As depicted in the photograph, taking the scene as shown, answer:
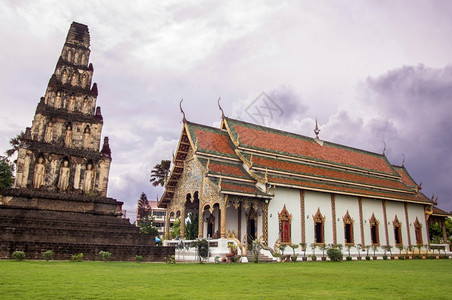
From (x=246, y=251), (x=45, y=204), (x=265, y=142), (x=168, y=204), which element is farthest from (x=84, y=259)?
(x=265, y=142)

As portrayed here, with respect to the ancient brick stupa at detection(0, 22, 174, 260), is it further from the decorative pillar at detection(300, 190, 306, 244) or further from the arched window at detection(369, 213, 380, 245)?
the arched window at detection(369, 213, 380, 245)

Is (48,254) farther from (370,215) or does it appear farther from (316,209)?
(370,215)

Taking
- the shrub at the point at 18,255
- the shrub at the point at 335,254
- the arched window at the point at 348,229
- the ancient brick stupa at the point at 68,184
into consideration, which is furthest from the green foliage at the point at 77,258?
the arched window at the point at 348,229

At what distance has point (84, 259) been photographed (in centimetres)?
1609

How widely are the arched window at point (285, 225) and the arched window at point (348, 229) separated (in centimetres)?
490

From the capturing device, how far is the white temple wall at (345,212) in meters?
24.6

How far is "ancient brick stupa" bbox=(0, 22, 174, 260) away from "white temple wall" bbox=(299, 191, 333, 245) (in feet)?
30.2

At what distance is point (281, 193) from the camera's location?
22.5 meters

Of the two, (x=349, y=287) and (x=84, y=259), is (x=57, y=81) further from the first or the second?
(x=349, y=287)

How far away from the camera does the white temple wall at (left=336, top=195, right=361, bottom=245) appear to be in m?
24.6

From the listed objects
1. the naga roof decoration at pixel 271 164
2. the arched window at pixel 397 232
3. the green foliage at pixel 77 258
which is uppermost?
the naga roof decoration at pixel 271 164

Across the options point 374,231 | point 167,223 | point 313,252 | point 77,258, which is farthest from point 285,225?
point 77,258

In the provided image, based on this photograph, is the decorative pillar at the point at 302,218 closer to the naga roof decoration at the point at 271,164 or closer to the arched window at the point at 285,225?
the naga roof decoration at the point at 271,164

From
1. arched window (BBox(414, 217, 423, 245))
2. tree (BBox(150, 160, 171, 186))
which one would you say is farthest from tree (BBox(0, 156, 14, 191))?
arched window (BBox(414, 217, 423, 245))
